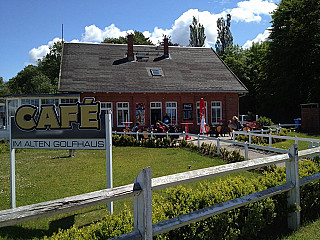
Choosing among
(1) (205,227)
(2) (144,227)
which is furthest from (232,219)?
(2) (144,227)

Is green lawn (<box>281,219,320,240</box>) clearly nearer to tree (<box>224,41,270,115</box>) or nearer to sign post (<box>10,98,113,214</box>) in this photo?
sign post (<box>10,98,113,214</box>)

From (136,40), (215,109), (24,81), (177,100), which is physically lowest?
(215,109)

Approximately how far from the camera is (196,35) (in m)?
58.5

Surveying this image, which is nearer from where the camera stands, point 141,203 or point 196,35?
point 141,203

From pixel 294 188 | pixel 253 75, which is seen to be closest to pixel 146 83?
pixel 294 188

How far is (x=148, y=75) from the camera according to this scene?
24703mm

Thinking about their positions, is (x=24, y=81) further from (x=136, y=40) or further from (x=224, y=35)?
(x=224, y=35)

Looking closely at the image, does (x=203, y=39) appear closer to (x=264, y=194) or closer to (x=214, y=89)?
(x=214, y=89)

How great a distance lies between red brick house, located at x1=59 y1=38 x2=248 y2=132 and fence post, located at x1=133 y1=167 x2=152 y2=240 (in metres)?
19.5

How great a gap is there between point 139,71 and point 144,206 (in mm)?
22922

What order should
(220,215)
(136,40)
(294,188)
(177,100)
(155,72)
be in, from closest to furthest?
(220,215) → (294,188) → (177,100) → (155,72) → (136,40)

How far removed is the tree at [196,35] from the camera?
190 feet

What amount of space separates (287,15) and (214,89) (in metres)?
15.6

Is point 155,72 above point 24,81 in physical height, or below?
below
